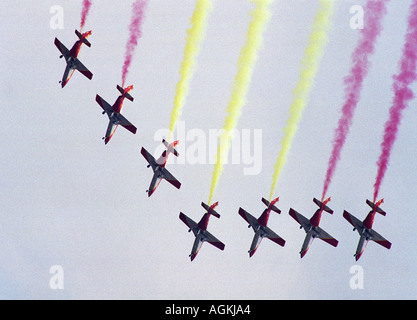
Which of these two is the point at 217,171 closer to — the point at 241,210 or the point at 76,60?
the point at 241,210

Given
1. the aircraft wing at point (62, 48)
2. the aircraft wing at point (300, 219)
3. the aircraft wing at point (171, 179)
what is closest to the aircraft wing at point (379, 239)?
the aircraft wing at point (300, 219)

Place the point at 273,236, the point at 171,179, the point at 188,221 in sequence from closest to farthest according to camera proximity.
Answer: the point at 188,221 → the point at 273,236 → the point at 171,179

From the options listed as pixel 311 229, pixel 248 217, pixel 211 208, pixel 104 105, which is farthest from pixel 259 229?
pixel 104 105

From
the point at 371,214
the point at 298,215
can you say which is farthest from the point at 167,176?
the point at 371,214

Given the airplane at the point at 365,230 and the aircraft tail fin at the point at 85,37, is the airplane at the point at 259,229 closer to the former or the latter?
the airplane at the point at 365,230

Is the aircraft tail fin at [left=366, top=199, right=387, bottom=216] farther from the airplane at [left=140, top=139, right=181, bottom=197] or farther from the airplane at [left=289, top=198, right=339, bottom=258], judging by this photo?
the airplane at [left=140, top=139, right=181, bottom=197]

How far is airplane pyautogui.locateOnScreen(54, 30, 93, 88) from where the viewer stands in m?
51.4

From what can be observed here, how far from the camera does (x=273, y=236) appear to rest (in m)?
54.3

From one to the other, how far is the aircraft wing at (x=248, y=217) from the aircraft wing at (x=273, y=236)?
0.89m

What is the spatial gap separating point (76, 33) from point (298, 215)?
17204mm

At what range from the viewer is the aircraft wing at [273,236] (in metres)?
54.1

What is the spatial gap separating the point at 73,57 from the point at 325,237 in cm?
1897

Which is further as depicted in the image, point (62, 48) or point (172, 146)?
point (62, 48)

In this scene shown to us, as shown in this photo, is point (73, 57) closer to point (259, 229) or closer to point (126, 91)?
point (126, 91)
